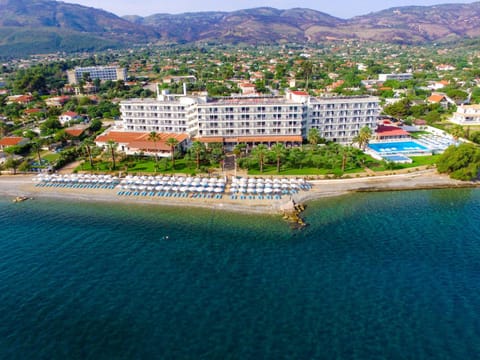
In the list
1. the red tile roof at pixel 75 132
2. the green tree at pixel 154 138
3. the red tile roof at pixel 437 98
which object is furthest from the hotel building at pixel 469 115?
the red tile roof at pixel 75 132

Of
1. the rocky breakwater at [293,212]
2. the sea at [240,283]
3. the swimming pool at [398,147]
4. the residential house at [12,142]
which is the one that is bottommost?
the sea at [240,283]

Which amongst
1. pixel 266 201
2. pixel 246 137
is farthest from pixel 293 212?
pixel 246 137

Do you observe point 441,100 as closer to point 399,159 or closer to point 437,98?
point 437,98

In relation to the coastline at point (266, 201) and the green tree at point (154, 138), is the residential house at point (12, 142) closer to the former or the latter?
the coastline at point (266, 201)

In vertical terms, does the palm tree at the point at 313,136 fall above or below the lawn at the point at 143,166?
above

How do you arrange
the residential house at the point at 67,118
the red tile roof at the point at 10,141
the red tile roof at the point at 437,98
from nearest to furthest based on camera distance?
the red tile roof at the point at 10,141 < the residential house at the point at 67,118 < the red tile roof at the point at 437,98

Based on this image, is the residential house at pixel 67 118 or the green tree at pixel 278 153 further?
the residential house at pixel 67 118

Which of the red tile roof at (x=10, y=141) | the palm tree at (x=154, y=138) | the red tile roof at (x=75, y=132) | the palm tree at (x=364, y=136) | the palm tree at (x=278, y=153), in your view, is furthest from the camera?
the red tile roof at (x=75, y=132)

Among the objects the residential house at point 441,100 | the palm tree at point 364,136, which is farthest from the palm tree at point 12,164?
the residential house at point 441,100
